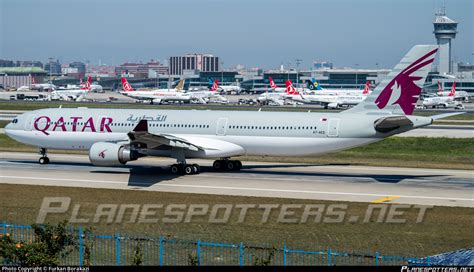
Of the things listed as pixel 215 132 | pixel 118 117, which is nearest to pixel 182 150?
pixel 215 132

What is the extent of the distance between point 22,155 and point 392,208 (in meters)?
35.4

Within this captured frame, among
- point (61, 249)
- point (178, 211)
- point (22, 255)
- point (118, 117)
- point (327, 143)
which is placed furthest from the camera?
point (118, 117)

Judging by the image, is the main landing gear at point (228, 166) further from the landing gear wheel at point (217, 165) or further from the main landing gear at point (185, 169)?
the main landing gear at point (185, 169)

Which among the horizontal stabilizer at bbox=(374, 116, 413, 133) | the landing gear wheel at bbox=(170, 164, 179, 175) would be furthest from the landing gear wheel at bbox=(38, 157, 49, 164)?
the horizontal stabilizer at bbox=(374, 116, 413, 133)

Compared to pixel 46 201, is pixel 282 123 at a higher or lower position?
higher

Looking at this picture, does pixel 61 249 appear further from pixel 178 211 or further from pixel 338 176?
pixel 338 176

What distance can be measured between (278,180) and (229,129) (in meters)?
5.84

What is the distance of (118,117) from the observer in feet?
179

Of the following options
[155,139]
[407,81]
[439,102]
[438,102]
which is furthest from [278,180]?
[439,102]

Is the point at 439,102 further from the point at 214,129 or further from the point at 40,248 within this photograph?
the point at 40,248

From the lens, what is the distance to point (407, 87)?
48.8m

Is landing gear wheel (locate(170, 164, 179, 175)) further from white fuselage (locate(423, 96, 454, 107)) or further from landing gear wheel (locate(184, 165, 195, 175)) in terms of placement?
white fuselage (locate(423, 96, 454, 107))
